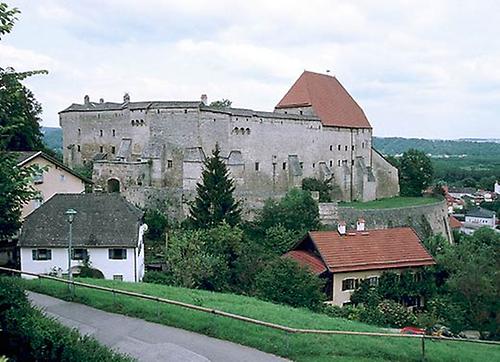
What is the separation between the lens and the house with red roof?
2484 centimetres

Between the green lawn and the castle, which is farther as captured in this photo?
the green lawn

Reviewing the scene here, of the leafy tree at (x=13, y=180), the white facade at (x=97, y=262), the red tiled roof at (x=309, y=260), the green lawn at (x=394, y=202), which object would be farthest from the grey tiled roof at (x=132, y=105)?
the leafy tree at (x=13, y=180)

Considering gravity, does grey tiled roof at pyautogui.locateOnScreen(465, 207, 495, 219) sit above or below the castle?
below

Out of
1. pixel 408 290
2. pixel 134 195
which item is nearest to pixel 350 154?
pixel 134 195

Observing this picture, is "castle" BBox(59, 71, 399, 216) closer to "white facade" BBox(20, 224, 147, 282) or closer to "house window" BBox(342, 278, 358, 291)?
"house window" BBox(342, 278, 358, 291)

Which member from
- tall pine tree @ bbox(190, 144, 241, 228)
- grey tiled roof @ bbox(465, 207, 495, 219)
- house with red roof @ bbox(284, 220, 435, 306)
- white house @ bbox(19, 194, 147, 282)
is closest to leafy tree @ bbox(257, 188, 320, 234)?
tall pine tree @ bbox(190, 144, 241, 228)

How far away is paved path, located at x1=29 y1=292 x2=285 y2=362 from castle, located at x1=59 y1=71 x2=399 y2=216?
80.8 feet

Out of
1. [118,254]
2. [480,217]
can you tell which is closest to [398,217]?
[118,254]

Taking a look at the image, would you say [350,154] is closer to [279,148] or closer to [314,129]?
[314,129]

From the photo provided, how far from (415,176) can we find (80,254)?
3866 centimetres

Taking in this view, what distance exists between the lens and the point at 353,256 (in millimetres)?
25906

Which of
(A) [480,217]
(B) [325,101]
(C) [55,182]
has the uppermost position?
(B) [325,101]

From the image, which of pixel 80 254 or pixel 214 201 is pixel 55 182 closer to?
pixel 80 254

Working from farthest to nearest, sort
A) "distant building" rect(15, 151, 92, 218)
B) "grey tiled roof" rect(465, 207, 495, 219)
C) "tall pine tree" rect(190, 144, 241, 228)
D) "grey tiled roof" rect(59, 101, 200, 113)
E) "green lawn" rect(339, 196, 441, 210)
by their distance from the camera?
"grey tiled roof" rect(465, 207, 495, 219), "green lawn" rect(339, 196, 441, 210), "grey tiled roof" rect(59, 101, 200, 113), "tall pine tree" rect(190, 144, 241, 228), "distant building" rect(15, 151, 92, 218)
